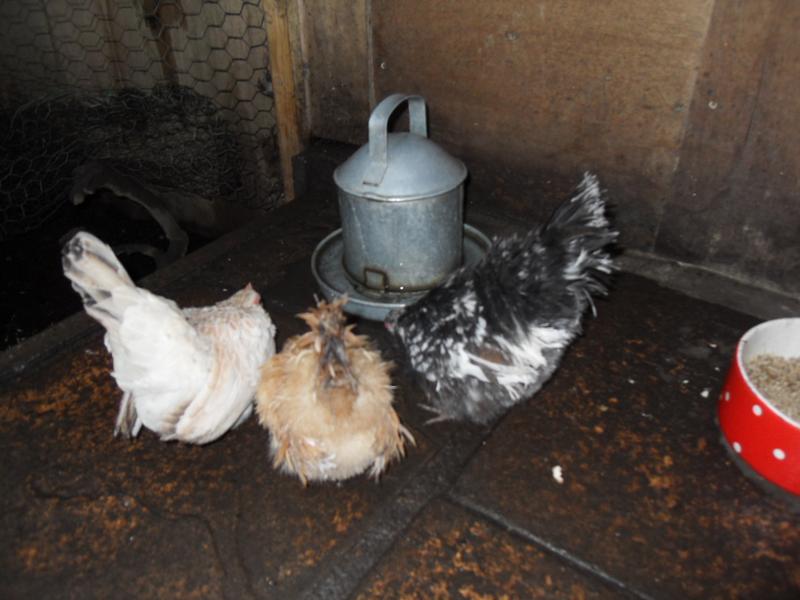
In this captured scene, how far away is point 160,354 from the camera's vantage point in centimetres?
140

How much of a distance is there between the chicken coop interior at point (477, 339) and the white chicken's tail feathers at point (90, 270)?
0.04 feet

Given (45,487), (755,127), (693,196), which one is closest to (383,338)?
(45,487)

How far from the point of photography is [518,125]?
8.14 ft

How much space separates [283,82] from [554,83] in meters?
1.40

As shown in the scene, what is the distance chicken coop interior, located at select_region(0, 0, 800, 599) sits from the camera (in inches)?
54.0

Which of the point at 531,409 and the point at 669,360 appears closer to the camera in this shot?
the point at 531,409

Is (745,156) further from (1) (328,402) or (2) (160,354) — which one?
(2) (160,354)

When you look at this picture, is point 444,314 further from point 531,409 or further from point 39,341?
point 39,341

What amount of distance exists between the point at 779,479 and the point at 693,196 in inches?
45.7

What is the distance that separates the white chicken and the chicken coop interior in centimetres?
1

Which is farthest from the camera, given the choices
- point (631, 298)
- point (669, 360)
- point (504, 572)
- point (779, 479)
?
point (631, 298)

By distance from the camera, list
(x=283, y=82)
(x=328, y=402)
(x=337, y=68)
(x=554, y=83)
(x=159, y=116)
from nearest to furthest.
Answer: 1. (x=328, y=402)
2. (x=554, y=83)
3. (x=337, y=68)
4. (x=283, y=82)
5. (x=159, y=116)

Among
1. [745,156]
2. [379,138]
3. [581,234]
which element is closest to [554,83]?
[745,156]

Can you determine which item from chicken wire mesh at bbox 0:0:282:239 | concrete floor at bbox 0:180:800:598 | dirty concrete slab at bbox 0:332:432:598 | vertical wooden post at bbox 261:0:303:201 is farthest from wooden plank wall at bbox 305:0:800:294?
dirty concrete slab at bbox 0:332:432:598
